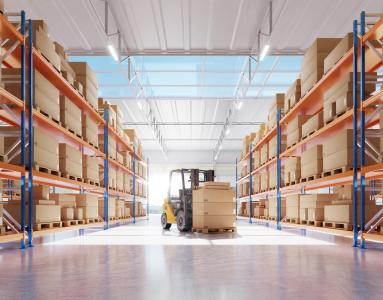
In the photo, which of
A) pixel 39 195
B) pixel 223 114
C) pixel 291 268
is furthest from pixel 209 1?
pixel 223 114

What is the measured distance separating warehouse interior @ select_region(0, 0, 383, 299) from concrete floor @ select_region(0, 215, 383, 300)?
0.03m

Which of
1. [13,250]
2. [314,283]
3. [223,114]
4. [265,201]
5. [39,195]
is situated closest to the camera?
[314,283]

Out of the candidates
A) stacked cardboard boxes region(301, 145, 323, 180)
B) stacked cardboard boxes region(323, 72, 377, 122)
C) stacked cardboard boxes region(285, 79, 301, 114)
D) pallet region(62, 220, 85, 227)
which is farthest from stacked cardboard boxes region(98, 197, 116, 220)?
stacked cardboard boxes region(323, 72, 377, 122)

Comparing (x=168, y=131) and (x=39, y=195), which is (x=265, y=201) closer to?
(x=39, y=195)

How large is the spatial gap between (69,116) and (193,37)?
212 inches

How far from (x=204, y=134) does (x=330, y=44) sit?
17.3 meters

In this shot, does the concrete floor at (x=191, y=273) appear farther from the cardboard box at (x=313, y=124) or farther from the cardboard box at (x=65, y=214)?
the cardboard box at (x=313, y=124)

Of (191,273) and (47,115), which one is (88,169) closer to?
(47,115)

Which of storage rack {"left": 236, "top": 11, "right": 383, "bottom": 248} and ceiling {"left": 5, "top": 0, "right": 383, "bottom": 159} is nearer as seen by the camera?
storage rack {"left": 236, "top": 11, "right": 383, "bottom": 248}

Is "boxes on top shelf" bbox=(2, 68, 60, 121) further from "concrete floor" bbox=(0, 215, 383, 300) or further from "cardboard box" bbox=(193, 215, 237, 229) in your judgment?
"cardboard box" bbox=(193, 215, 237, 229)

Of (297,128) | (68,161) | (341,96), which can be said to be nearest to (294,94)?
(297,128)

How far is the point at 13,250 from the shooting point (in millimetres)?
4965

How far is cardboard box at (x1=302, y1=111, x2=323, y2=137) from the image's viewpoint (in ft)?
22.1

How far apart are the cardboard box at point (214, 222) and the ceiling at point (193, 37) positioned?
16.2 feet
